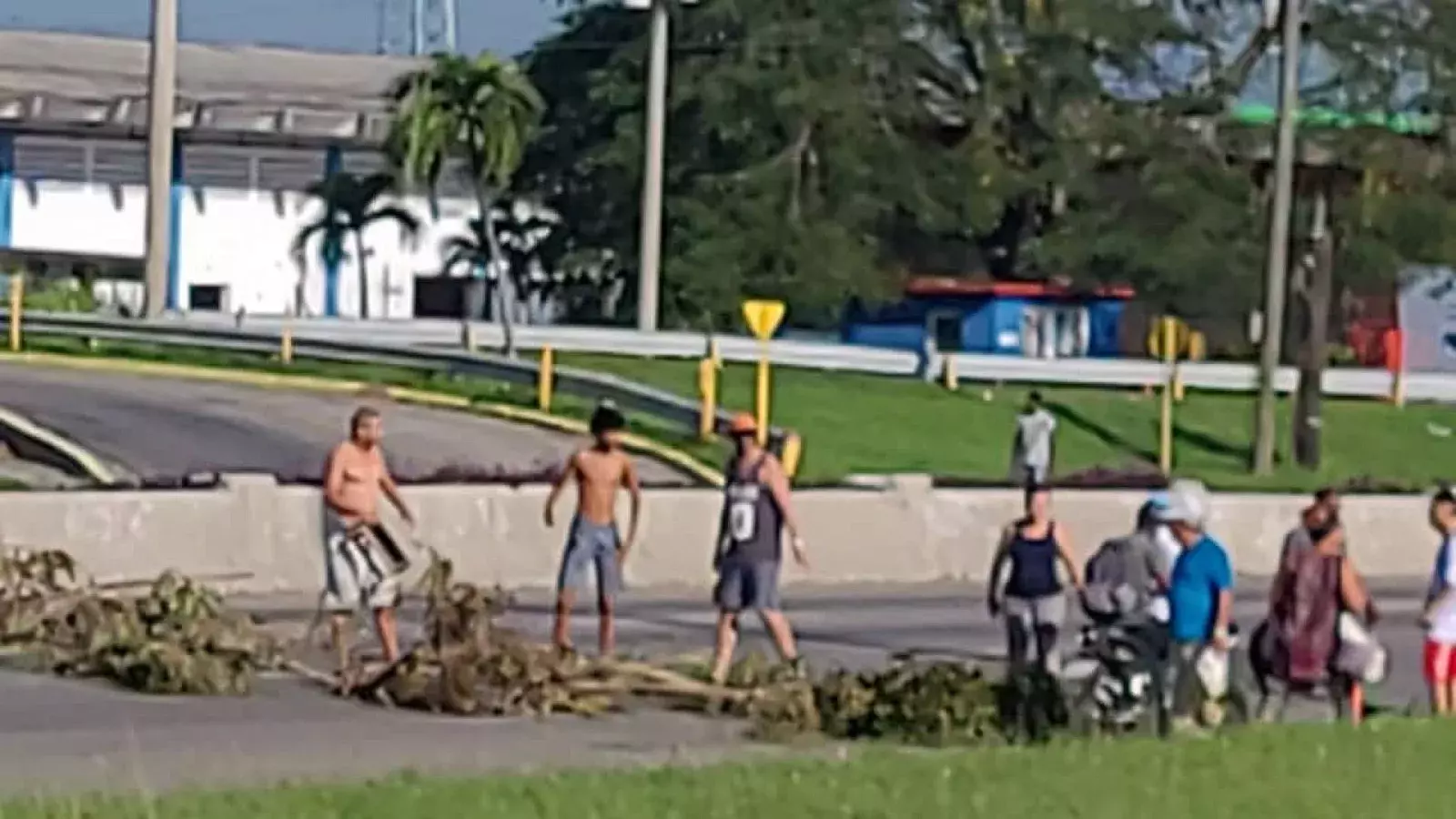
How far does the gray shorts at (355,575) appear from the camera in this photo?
62.8 feet

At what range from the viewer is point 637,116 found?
68312 millimetres

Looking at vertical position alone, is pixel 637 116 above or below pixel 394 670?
above

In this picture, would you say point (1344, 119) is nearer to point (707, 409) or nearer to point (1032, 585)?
point (707, 409)

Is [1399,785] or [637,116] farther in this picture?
[637,116]

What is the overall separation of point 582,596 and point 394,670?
8.42m

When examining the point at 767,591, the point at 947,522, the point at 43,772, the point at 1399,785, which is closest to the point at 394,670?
the point at 767,591

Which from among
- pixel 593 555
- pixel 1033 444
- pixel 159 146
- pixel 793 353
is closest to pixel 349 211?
pixel 159 146

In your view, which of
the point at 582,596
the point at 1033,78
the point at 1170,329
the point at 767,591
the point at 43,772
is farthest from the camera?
Answer: the point at 1033,78

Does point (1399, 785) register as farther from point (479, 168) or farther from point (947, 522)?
point (479, 168)

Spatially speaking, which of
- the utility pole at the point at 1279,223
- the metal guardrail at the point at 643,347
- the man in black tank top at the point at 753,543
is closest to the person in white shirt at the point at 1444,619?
the man in black tank top at the point at 753,543

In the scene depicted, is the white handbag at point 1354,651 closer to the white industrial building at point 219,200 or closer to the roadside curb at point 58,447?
the roadside curb at point 58,447

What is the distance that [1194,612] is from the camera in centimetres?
1697

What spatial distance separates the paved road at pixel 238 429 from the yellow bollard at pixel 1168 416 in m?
7.99

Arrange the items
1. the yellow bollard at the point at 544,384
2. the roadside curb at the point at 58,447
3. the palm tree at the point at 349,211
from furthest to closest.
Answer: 1. the palm tree at the point at 349,211
2. the yellow bollard at the point at 544,384
3. the roadside curb at the point at 58,447
